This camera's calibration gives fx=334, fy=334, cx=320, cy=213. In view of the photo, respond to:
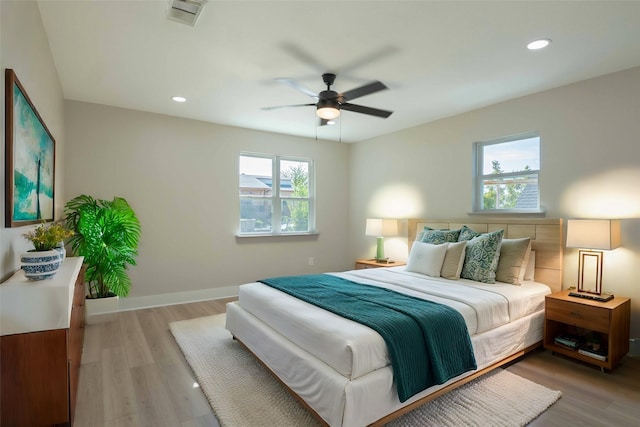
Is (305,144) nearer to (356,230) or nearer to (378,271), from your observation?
(356,230)

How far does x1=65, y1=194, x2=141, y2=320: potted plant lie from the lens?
3688 millimetres

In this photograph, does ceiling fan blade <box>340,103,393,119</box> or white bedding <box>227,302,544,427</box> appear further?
ceiling fan blade <box>340,103,393,119</box>

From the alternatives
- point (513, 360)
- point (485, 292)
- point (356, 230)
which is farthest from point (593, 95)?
point (356, 230)

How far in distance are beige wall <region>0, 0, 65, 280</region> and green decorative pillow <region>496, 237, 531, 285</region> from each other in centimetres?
392

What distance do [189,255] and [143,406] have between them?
2728 mm

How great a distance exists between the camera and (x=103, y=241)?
378 cm

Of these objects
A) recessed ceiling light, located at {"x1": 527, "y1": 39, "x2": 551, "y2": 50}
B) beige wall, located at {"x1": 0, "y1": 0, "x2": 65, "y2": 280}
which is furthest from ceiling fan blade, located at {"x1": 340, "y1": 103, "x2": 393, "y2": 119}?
beige wall, located at {"x1": 0, "y1": 0, "x2": 65, "y2": 280}

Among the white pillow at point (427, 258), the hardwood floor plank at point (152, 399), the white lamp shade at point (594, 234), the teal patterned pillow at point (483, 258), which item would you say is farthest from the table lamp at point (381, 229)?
the hardwood floor plank at point (152, 399)

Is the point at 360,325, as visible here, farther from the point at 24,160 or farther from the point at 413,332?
the point at 24,160

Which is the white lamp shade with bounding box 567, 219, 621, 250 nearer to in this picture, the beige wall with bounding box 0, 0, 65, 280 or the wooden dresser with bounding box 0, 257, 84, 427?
the wooden dresser with bounding box 0, 257, 84, 427

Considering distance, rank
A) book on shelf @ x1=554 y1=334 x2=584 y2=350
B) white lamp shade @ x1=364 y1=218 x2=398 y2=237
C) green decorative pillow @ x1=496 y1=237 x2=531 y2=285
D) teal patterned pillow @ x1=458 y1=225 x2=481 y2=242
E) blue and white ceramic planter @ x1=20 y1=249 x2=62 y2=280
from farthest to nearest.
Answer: white lamp shade @ x1=364 y1=218 x2=398 y2=237, teal patterned pillow @ x1=458 y1=225 x2=481 y2=242, green decorative pillow @ x1=496 y1=237 x2=531 y2=285, book on shelf @ x1=554 y1=334 x2=584 y2=350, blue and white ceramic planter @ x1=20 y1=249 x2=62 y2=280

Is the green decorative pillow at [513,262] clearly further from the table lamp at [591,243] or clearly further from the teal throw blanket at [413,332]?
the teal throw blanket at [413,332]

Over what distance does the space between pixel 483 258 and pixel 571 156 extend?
136cm

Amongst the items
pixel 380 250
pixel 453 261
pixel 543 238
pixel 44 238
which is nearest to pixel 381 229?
A: pixel 380 250
